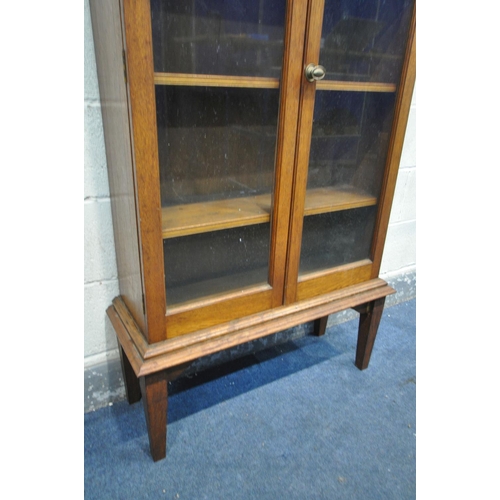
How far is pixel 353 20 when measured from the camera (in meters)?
0.85

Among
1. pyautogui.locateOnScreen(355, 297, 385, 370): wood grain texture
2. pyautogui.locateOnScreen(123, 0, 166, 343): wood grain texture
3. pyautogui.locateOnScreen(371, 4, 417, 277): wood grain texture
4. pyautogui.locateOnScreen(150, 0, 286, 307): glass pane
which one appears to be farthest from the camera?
pyautogui.locateOnScreen(355, 297, 385, 370): wood grain texture

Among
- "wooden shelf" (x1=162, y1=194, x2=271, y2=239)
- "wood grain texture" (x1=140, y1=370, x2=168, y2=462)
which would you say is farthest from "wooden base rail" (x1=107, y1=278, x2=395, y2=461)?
"wooden shelf" (x1=162, y1=194, x2=271, y2=239)

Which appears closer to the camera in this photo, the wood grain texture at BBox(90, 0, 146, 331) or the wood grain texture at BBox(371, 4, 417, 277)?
the wood grain texture at BBox(90, 0, 146, 331)

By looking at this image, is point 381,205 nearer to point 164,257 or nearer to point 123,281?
point 164,257

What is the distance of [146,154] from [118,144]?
12 cm

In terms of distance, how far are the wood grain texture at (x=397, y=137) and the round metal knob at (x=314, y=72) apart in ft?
0.94

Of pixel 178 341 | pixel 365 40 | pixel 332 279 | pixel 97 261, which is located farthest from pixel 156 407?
pixel 365 40

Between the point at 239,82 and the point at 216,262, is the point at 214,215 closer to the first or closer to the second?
the point at 216,262

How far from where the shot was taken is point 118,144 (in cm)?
76

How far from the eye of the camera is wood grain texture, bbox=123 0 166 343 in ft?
1.97

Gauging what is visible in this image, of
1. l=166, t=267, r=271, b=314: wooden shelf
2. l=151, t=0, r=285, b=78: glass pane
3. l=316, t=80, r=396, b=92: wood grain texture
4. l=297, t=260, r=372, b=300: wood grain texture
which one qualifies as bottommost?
l=297, t=260, r=372, b=300: wood grain texture

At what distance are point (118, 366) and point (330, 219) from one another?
2.40 ft

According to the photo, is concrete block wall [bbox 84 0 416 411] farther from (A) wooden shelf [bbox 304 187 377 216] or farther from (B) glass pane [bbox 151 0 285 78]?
(A) wooden shelf [bbox 304 187 377 216]

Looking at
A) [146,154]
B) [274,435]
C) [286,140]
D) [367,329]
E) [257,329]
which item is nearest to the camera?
[146,154]
